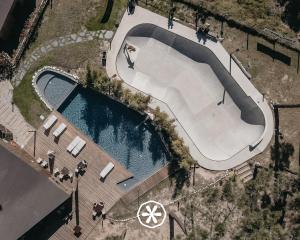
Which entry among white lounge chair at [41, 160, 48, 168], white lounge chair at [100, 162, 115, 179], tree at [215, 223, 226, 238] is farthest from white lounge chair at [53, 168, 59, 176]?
tree at [215, 223, 226, 238]

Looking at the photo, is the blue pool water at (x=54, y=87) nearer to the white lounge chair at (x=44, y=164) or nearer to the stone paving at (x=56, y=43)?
the stone paving at (x=56, y=43)

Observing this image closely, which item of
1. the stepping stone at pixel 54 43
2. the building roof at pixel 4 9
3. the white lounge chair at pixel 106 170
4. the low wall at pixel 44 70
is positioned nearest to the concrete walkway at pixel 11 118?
the low wall at pixel 44 70

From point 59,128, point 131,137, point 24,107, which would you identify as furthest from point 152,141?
point 24,107

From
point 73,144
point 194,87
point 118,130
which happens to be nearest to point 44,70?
point 73,144

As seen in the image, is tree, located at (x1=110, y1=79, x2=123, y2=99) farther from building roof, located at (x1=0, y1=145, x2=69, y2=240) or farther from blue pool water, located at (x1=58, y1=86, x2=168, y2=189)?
building roof, located at (x1=0, y1=145, x2=69, y2=240)

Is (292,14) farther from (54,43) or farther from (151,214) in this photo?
(151,214)

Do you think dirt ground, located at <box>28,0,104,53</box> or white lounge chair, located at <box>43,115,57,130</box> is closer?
white lounge chair, located at <box>43,115,57,130</box>

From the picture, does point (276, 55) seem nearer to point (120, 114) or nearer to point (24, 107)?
point (120, 114)
